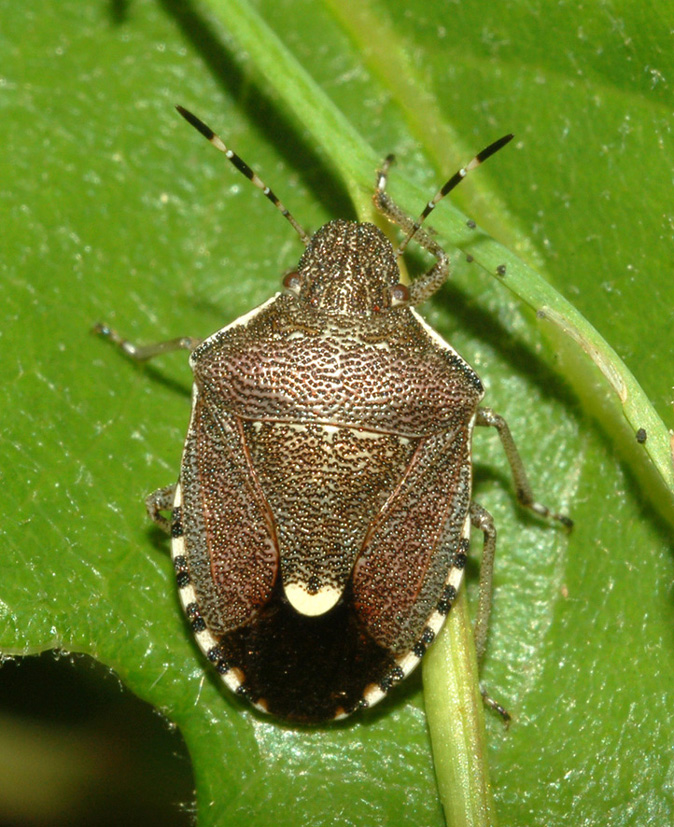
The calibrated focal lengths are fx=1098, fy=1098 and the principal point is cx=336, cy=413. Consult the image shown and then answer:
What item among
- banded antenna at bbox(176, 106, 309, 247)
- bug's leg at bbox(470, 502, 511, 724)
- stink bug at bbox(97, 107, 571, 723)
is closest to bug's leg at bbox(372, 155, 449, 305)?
stink bug at bbox(97, 107, 571, 723)

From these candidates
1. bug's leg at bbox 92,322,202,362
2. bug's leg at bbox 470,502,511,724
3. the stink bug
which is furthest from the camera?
bug's leg at bbox 92,322,202,362

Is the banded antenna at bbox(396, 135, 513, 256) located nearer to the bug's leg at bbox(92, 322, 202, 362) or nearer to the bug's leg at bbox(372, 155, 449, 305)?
the bug's leg at bbox(372, 155, 449, 305)

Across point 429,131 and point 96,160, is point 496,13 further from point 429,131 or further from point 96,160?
point 96,160

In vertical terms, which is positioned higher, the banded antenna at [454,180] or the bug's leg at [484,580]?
the banded antenna at [454,180]

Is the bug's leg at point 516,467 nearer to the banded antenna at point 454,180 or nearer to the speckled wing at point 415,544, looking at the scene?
the speckled wing at point 415,544

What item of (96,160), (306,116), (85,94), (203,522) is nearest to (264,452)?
(203,522)

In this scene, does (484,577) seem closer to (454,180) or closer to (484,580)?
(484,580)

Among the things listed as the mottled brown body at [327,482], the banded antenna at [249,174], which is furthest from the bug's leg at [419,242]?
the banded antenna at [249,174]
